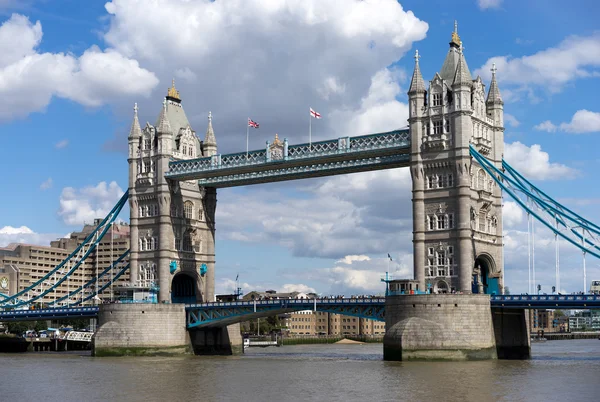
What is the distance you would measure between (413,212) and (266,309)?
18590 mm

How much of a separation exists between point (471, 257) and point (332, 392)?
32.2m

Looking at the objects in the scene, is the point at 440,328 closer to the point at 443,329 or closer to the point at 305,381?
the point at 443,329

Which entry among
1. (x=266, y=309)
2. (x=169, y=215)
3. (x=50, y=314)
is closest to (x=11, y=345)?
(x=50, y=314)

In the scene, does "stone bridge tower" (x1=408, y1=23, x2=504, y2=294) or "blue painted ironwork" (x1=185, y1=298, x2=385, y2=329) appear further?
"blue painted ironwork" (x1=185, y1=298, x2=385, y2=329)

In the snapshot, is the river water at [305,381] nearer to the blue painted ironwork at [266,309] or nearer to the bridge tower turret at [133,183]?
the blue painted ironwork at [266,309]

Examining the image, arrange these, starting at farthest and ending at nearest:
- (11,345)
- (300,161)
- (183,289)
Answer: (11,345) → (183,289) → (300,161)

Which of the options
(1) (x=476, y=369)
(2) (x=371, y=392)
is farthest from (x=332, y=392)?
(1) (x=476, y=369)

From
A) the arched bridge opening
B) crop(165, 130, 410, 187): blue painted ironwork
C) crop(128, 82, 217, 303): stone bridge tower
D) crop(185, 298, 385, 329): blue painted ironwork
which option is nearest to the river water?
crop(185, 298, 385, 329): blue painted ironwork

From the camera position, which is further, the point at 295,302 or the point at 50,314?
the point at 50,314

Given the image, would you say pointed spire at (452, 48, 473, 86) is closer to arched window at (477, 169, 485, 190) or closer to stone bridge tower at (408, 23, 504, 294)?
stone bridge tower at (408, 23, 504, 294)

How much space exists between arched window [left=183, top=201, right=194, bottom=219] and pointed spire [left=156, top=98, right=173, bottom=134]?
852 cm

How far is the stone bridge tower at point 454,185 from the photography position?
85875 millimetres

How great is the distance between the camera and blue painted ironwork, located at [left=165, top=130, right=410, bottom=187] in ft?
303

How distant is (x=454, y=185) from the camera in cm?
8656
